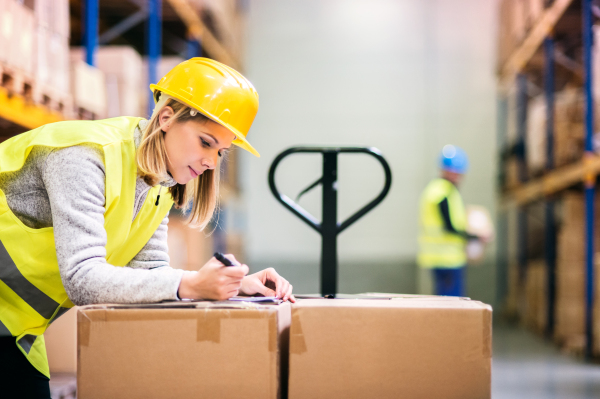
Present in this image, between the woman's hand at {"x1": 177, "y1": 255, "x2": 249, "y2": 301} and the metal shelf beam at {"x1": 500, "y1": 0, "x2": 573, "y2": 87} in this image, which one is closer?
the woman's hand at {"x1": 177, "y1": 255, "x2": 249, "y2": 301}

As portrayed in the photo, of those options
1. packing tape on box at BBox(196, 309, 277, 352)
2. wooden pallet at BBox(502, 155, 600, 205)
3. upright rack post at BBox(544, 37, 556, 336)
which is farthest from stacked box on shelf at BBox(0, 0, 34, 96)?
upright rack post at BBox(544, 37, 556, 336)

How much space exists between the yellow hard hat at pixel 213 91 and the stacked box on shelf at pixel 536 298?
5710mm

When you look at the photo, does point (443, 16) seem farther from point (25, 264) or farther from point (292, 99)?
point (25, 264)

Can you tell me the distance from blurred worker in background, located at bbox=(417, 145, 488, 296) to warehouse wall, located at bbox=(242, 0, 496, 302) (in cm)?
339

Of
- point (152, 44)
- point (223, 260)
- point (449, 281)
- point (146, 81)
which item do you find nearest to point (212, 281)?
point (223, 260)

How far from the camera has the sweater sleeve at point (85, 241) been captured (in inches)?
44.1

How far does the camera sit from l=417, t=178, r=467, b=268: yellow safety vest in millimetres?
4680

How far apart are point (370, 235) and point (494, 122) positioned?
2.62 m

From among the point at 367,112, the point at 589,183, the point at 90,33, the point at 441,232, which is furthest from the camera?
the point at 367,112

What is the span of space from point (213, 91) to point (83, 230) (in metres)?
0.44

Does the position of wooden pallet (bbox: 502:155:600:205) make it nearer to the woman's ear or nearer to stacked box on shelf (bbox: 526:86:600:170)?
stacked box on shelf (bbox: 526:86:600:170)

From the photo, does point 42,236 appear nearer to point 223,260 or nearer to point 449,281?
point 223,260

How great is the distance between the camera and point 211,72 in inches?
51.3

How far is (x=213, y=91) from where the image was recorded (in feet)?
4.18
